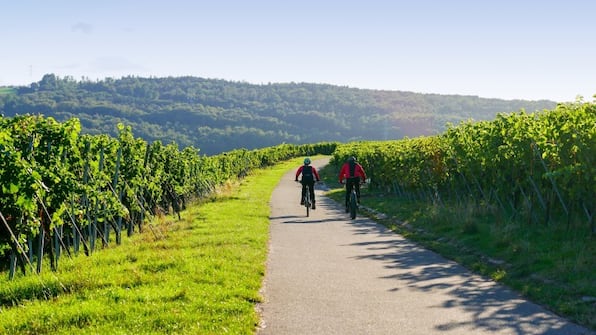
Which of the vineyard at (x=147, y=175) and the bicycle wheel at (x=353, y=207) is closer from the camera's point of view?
the vineyard at (x=147, y=175)

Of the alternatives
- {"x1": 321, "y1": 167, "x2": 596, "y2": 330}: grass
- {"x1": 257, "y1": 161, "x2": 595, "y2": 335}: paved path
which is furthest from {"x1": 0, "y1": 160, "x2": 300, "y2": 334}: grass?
{"x1": 321, "y1": 167, "x2": 596, "y2": 330}: grass

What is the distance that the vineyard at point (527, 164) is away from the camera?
13273mm

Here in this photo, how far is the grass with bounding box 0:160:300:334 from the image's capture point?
7.29 meters

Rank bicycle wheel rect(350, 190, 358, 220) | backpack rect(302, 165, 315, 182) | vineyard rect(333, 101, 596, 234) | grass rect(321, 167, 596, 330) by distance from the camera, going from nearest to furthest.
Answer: grass rect(321, 167, 596, 330)
vineyard rect(333, 101, 596, 234)
bicycle wheel rect(350, 190, 358, 220)
backpack rect(302, 165, 315, 182)

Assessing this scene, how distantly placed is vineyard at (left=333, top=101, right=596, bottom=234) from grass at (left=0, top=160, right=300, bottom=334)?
6848 mm

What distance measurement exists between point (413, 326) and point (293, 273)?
377cm

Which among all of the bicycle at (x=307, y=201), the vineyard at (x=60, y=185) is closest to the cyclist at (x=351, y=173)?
the bicycle at (x=307, y=201)

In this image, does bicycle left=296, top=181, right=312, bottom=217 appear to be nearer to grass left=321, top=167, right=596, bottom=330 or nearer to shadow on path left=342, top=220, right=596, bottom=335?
grass left=321, top=167, right=596, bottom=330

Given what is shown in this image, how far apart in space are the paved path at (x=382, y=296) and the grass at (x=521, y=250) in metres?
0.38

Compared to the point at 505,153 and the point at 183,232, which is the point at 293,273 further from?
the point at 505,153

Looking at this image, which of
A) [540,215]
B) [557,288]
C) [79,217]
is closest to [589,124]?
[540,215]

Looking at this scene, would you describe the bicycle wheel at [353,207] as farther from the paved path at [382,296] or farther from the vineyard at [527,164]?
the paved path at [382,296]

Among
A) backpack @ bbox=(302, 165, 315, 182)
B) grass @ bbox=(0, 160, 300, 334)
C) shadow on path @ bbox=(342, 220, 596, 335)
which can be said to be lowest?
shadow on path @ bbox=(342, 220, 596, 335)

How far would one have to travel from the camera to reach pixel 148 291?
28.7ft
